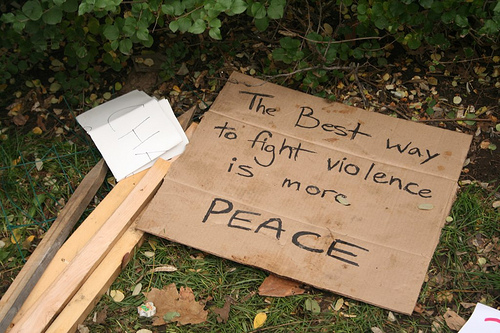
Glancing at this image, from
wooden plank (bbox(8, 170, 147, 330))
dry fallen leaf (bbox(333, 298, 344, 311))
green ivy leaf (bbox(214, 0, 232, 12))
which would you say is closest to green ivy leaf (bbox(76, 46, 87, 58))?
wooden plank (bbox(8, 170, 147, 330))

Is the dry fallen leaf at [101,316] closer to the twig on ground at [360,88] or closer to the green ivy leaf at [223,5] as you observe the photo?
the green ivy leaf at [223,5]

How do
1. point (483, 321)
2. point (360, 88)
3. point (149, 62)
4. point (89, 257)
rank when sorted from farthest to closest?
point (149, 62)
point (360, 88)
point (89, 257)
point (483, 321)

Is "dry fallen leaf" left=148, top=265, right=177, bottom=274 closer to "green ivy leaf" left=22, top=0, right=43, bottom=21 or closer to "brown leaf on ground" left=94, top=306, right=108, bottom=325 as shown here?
"brown leaf on ground" left=94, top=306, right=108, bottom=325

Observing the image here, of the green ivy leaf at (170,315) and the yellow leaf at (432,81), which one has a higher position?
the yellow leaf at (432,81)

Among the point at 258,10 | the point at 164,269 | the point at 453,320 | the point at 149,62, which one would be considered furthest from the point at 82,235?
the point at 453,320

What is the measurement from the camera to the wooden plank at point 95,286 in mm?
1988

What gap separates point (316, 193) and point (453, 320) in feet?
2.25

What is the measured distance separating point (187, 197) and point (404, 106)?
109cm

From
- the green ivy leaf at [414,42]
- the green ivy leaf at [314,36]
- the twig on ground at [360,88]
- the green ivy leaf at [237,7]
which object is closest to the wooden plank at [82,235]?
the green ivy leaf at [237,7]

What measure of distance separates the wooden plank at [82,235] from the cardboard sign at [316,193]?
0.16 m

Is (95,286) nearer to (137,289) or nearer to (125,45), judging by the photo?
(137,289)

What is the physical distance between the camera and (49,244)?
2.19 m

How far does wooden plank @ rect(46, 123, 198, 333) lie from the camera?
78.3 inches

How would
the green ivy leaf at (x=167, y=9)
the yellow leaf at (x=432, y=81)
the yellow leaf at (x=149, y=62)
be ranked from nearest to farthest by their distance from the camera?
1. the green ivy leaf at (x=167, y=9)
2. the yellow leaf at (x=432, y=81)
3. the yellow leaf at (x=149, y=62)
